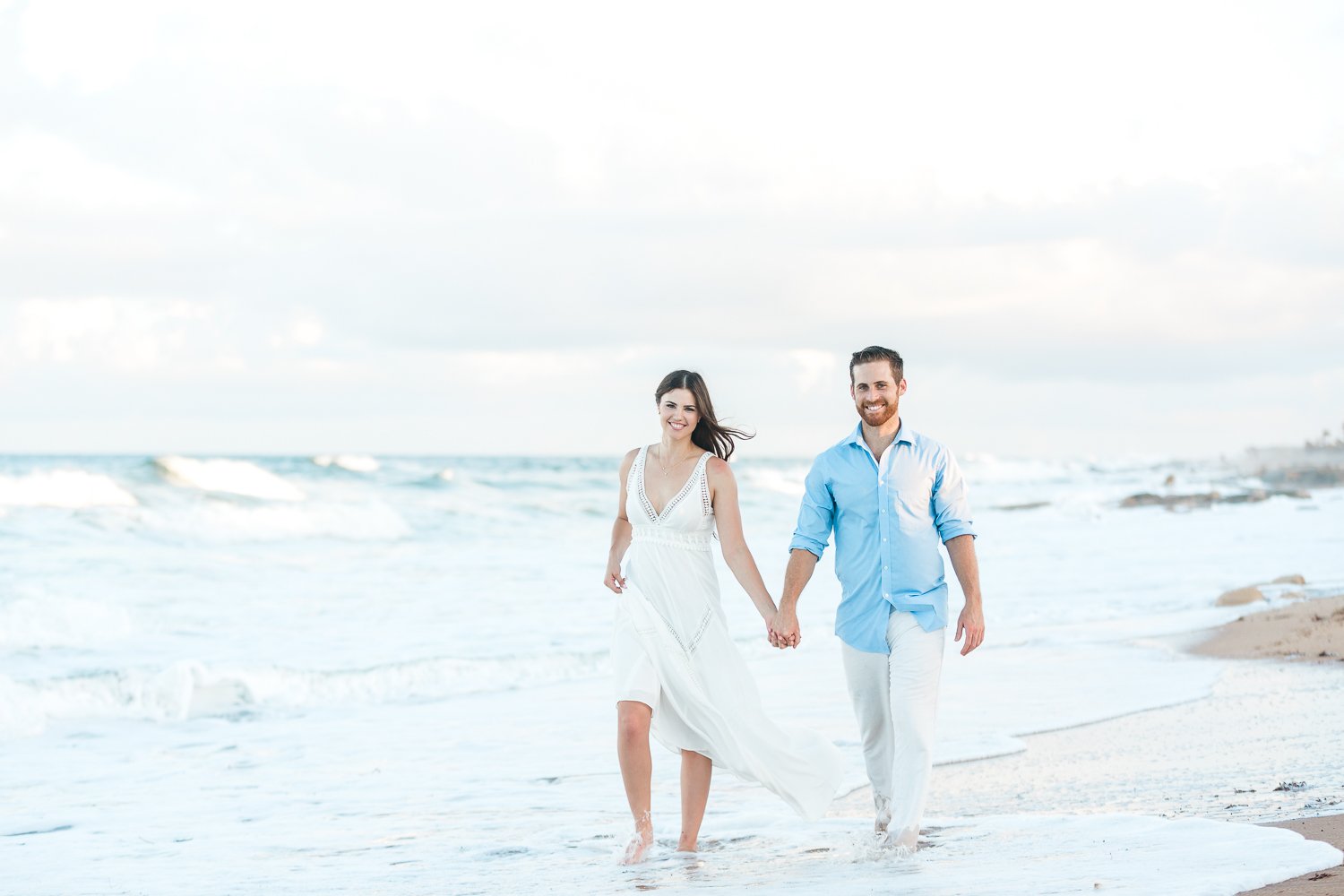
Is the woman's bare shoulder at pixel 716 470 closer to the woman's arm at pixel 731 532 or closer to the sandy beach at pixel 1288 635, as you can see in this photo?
the woman's arm at pixel 731 532

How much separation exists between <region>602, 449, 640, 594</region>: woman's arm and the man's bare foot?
1.00 m

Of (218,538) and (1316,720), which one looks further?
(218,538)

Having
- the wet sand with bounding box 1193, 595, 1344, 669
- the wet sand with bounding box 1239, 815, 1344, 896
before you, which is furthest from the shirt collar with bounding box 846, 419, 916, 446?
the wet sand with bounding box 1193, 595, 1344, 669

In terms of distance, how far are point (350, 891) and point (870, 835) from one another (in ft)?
6.92

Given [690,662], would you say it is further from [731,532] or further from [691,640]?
[731,532]

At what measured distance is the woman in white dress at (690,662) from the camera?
5238 mm

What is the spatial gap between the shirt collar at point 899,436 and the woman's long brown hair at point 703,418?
598mm

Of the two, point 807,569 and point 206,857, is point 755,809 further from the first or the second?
point 206,857

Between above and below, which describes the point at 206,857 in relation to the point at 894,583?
below

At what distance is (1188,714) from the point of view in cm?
777

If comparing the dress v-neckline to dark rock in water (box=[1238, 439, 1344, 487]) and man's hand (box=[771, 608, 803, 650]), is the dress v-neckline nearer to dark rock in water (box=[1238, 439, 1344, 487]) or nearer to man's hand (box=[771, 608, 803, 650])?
man's hand (box=[771, 608, 803, 650])

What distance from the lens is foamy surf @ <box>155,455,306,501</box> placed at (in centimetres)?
3105

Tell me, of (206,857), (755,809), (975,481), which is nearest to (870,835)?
(755,809)

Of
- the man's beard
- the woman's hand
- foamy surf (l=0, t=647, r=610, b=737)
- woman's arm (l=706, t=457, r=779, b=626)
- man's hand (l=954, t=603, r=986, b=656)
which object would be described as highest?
the man's beard
